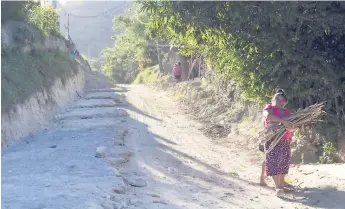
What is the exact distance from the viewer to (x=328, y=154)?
8.52 m

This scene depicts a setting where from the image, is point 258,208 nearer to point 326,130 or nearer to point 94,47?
point 326,130

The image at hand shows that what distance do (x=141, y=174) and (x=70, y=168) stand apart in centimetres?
120

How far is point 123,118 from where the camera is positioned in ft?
49.1

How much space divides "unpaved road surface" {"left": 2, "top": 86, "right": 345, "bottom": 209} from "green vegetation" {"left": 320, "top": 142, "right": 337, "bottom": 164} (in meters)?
0.42

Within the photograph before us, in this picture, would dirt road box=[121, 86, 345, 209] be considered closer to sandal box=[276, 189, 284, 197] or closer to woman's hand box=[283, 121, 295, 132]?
sandal box=[276, 189, 284, 197]

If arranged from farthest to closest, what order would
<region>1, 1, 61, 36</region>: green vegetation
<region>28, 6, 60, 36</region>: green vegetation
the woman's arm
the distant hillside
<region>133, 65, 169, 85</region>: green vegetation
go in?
the distant hillside
<region>133, 65, 169, 85</region>: green vegetation
<region>28, 6, 60, 36</region>: green vegetation
<region>1, 1, 61, 36</region>: green vegetation
the woman's arm

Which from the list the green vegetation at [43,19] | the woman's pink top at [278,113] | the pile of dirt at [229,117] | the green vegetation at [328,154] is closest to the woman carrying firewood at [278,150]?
the woman's pink top at [278,113]

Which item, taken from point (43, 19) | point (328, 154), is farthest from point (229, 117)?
point (43, 19)

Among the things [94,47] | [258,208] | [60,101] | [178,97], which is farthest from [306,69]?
[94,47]

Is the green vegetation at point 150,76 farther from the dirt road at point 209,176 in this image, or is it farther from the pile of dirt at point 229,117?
the dirt road at point 209,176

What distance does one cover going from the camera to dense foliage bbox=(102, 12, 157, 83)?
37781 millimetres

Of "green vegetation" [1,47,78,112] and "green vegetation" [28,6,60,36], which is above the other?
"green vegetation" [28,6,60,36]

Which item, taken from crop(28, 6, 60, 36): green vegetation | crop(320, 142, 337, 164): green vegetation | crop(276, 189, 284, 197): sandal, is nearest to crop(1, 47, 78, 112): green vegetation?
crop(28, 6, 60, 36): green vegetation

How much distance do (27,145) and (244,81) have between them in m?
5.28
